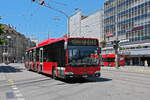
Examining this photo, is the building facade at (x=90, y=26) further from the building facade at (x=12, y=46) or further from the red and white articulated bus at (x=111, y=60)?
the building facade at (x=12, y=46)

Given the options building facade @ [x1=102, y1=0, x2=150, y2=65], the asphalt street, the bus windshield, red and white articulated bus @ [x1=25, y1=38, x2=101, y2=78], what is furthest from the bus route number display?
building facade @ [x1=102, y1=0, x2=150, y2=65]

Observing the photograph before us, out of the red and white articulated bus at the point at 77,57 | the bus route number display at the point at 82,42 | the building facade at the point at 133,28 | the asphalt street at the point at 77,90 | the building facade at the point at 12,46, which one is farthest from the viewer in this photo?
the building facade at the point at 12,46

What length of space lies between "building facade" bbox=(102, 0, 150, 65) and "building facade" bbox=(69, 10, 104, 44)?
4493 mm

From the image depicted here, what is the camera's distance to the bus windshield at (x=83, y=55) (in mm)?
13688

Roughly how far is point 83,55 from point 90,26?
210ft

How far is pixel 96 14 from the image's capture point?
74.9 m

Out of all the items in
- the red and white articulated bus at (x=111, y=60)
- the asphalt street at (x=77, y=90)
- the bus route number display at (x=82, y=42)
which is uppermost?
the bus route number display at (x=82, y=42)

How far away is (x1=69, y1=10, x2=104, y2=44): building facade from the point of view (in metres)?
74.3

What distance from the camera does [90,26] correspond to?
254 ft

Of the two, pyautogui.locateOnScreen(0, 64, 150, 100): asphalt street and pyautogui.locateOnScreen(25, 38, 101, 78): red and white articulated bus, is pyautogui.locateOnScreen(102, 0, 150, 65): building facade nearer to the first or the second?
pyautogui.locateOnScreen(25, 38, 101, 78): red and white articulated bus

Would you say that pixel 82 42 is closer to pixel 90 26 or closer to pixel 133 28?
pixel 133 28

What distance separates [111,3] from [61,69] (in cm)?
5722

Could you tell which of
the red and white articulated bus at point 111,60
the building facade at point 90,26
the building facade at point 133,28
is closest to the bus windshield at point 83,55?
the red and white articulated bus at point 111,60

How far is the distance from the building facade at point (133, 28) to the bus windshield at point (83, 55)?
135 feet
